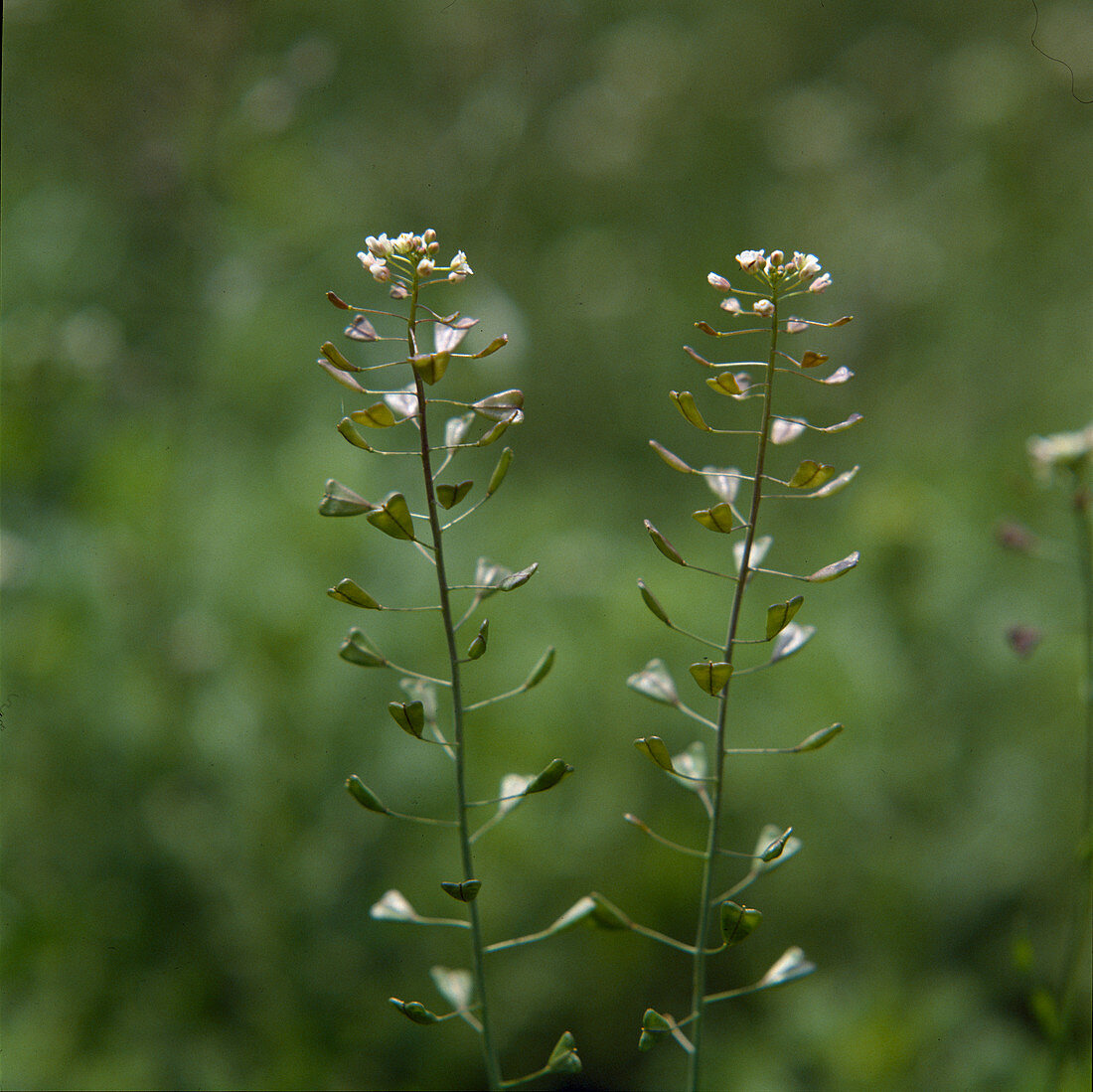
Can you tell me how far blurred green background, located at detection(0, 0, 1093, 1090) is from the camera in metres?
0.95

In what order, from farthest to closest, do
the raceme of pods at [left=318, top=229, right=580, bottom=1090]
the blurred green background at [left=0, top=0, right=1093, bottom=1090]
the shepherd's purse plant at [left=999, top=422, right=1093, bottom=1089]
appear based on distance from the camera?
1. the blurred green background at [left=0, top=0, right=1093, bottom=1090]
2. the shepherd's purse plant at [left=999, top=422, right=1093, bottom=1089]
3. the raceme of pods at [left=318, top=229, right=580, bottom=1090]

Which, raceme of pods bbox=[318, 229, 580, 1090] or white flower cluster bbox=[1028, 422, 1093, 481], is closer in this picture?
raceme of pods bbox=[318, 229, 580, 1090]

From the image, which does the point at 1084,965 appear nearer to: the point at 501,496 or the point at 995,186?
the point at 501,496

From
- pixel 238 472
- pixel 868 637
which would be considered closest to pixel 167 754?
pixel 238 472

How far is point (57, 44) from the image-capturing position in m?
1.86

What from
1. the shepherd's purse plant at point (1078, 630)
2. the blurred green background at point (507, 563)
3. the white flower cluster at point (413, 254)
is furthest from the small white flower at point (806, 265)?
the blurred green background at point (507, 563)

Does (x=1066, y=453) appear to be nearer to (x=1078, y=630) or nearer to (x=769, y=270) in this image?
(x=1078, y=630)

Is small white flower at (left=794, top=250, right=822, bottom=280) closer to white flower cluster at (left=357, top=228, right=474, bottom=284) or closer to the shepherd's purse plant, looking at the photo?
white flower cluster at (left=357, top=228, right=474, bottom=284)

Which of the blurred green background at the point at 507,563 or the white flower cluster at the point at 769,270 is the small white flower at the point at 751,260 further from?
the blurred green background at the point at 507,563

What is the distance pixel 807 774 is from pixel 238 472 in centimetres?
98

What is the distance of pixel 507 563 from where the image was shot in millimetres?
1415

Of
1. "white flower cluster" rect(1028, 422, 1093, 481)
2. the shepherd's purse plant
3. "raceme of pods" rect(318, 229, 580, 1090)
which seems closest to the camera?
"raceme of pods" rect(318, 229, 580, 1090)

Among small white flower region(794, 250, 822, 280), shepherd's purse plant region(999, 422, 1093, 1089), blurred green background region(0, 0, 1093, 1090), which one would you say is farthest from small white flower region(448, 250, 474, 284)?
blurred green background region(0, 0, 1093, 1090)

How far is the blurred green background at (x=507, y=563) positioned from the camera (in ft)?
3.11
